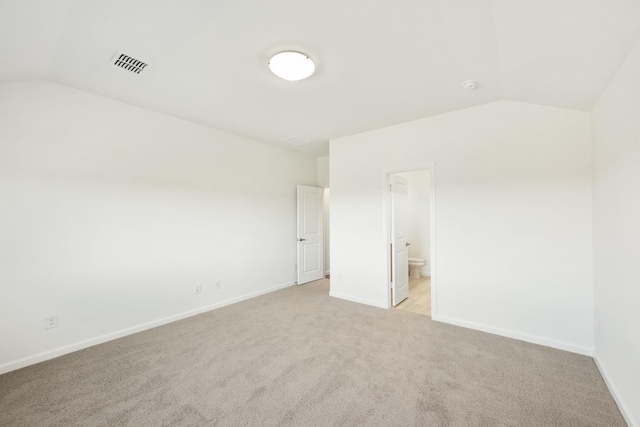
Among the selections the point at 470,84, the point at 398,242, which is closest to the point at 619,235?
the point at 470,84

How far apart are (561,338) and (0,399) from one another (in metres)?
4.92

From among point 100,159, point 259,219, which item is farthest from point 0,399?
point 259,219

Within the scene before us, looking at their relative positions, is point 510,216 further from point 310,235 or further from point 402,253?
point 310,235

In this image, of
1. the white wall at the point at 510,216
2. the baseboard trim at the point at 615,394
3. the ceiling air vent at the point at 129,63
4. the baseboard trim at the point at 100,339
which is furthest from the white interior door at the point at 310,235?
the baseboard trim at the point at 615,394

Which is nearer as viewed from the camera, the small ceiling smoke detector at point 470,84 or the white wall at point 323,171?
the small ceiling smoke detector at point 470,84

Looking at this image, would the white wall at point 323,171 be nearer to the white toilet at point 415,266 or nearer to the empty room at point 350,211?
the empty room at point 350,211

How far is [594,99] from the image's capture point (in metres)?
2.28

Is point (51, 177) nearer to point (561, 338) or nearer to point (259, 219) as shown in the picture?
point (259, 219)

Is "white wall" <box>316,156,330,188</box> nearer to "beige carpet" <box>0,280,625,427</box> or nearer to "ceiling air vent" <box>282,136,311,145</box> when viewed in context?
"ceiling air vent" <box>282,136,311,145</box>

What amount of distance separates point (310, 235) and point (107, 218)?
10.9 feet

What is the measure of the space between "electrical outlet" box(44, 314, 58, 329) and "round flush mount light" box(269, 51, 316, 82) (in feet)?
10.5

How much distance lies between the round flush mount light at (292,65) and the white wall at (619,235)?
83.9 inches

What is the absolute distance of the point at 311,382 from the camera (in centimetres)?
210

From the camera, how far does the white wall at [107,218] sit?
7.77ft
